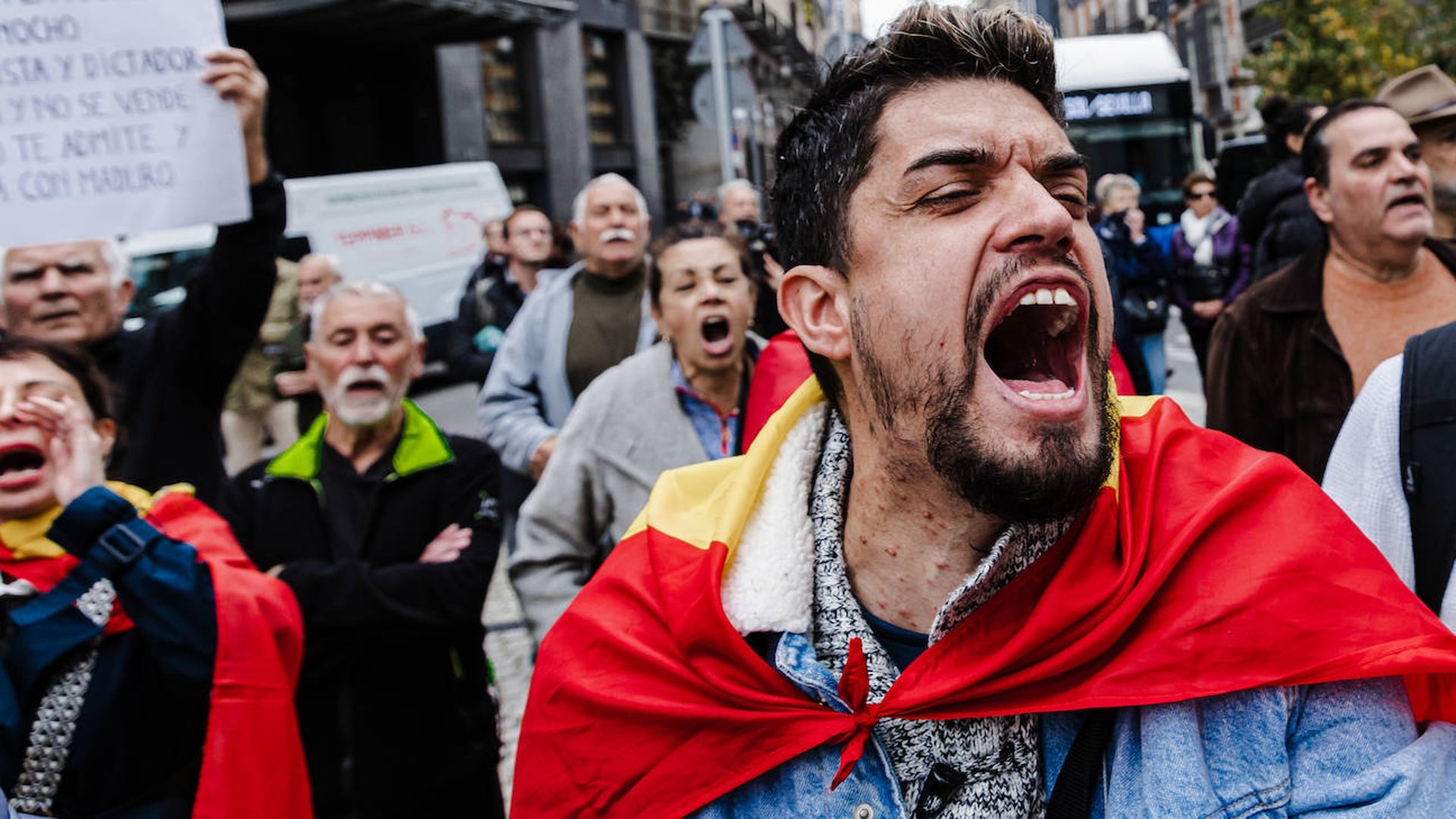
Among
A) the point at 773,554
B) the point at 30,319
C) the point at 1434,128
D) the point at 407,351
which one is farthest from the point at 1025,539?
the point at 1434,128

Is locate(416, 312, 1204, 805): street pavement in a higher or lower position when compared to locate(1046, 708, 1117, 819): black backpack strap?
lower

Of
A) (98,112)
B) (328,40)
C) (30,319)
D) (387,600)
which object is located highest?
(328,40)

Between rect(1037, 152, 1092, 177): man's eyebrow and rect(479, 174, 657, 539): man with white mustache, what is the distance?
3.03 m

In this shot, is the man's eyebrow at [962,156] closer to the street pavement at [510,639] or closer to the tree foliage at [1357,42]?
the street pavement at [510,639]

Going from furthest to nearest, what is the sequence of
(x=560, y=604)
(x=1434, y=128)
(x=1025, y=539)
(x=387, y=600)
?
(x=1434, y=128), (x=560, y=604), (x=387, y=600), (x=1025, y=539)

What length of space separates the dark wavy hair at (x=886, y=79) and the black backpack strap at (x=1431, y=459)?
867mm

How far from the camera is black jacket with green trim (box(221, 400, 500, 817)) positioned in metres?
3.14

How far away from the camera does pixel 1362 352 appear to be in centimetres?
337

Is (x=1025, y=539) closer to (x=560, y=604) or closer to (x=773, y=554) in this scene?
(x=773, y=554)

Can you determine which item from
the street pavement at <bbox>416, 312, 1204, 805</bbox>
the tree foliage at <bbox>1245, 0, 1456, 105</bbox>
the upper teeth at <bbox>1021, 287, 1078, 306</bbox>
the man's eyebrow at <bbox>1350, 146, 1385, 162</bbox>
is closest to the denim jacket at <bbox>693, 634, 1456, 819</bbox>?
the upper teeth at <bbox>1021, 287, 1078, 306</bbox>

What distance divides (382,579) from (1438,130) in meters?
3.65

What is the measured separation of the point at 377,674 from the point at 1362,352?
269cm

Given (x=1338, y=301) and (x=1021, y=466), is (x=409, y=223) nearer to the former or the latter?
(x=1338, y=301)

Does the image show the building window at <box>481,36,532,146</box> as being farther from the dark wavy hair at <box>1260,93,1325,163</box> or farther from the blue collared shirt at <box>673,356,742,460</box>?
the blue collared shirt at <box>673,356,742,460</box>
